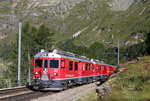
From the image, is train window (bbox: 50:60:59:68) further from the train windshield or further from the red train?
the train windshield

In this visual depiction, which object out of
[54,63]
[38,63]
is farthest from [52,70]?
[38,63]

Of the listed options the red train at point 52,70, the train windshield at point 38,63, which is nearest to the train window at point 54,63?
the red train at point 52,70

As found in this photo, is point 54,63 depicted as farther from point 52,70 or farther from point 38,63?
point 38,63

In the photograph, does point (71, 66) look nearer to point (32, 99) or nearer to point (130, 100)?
point (32, 99)

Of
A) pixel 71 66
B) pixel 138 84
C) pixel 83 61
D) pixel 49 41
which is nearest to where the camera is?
pixel 138 84

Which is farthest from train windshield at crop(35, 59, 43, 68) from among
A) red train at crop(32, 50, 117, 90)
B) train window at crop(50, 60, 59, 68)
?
train window at crop(50, 60, 59, 68)

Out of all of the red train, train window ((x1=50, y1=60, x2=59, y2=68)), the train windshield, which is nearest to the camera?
the red train

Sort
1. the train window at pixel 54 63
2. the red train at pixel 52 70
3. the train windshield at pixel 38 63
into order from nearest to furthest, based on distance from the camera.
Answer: the red train at pixel 52 70 < the train window at pixel 54 63 < the train windshield at pixel 38 63

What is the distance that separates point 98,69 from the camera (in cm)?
4350

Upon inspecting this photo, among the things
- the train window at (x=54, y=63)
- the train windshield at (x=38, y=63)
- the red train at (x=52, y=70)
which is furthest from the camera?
the train windshield at (x=38, y=63)

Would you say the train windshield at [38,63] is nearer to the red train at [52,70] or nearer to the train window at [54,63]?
the red train at [52,70]

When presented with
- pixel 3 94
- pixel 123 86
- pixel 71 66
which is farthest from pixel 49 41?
pixel 123 86

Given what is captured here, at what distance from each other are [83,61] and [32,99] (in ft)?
46.2

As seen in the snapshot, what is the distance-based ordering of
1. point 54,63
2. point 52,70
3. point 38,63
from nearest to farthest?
point 52,70 < point 54,63 < point 38,63
